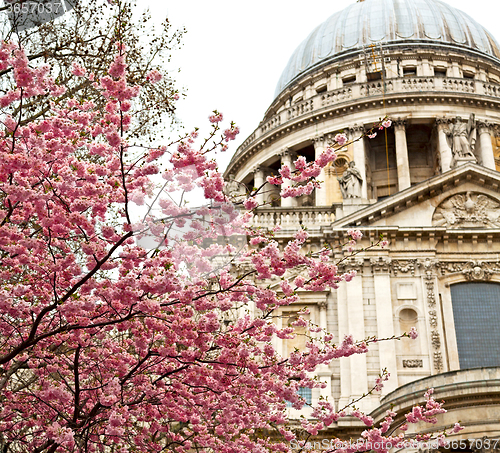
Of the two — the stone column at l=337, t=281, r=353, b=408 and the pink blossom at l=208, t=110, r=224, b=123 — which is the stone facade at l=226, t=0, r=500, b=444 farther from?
the pink blossom at l=208, t=110, r=224, b=123

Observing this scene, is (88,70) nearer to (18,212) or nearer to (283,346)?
(18,212)

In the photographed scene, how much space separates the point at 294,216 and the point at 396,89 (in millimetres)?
16955

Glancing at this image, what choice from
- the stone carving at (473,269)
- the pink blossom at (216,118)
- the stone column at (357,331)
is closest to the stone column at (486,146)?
the stone carving at (473,269)

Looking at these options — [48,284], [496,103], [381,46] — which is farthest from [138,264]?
[381,46]

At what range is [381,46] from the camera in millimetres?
43312

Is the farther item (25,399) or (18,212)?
(25,399)

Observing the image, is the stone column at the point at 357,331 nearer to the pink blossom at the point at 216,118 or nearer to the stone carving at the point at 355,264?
the stone carving at the point at 355,264

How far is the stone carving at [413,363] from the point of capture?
848 inches

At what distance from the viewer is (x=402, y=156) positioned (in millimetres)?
36812

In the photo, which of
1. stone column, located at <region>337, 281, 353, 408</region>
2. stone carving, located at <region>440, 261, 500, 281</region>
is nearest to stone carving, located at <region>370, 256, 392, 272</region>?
stone column, located at <region>337, 281, 353, 408</region>

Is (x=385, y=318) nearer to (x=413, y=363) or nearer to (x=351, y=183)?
(x=413, y=363)

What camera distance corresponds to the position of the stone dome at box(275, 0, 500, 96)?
46.3 metres

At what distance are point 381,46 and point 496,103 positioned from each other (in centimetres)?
920

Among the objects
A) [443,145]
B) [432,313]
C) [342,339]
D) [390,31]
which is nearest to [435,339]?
[432,313]
